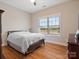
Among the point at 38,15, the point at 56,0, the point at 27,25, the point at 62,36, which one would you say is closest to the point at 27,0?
the point at 56,0

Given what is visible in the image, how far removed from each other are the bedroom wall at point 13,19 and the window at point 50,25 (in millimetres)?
1243

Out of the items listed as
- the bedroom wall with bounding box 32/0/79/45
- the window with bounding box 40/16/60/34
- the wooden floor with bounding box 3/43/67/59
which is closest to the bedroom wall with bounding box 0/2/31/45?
the window with bounding box 40/16/60/34

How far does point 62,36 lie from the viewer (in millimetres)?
4754

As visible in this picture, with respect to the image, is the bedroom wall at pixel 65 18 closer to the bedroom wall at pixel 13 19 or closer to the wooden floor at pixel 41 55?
the wooden floor at pixel 41 55

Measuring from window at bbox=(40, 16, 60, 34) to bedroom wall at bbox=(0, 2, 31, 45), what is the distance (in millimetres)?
1243

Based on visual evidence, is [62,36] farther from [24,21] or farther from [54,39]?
[24,21]

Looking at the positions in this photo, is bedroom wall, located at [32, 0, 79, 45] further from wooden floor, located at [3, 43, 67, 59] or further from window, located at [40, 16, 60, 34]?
wooden floor, located at [3, 43, 67, 59]

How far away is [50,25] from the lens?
223 inches

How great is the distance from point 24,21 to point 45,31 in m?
1.80

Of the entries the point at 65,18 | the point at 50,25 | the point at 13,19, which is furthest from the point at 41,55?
the point at 13,19

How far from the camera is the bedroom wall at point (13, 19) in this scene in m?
4.96

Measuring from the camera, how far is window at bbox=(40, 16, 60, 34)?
17.1ft

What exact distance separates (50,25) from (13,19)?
2.59 metres

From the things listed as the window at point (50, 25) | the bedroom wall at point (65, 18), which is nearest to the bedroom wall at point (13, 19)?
the window at point (50, 25)
